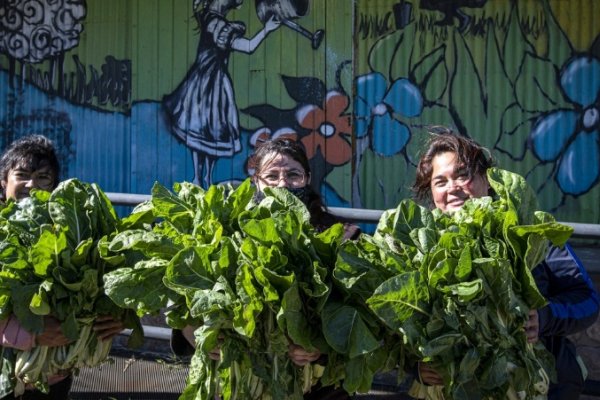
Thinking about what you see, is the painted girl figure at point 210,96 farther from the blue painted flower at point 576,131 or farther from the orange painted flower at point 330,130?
the blue painted flower at point 576,131

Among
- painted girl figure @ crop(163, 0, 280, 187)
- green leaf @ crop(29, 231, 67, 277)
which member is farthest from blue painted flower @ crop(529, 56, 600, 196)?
green leaf @ crop(29, 231, 67, 277)

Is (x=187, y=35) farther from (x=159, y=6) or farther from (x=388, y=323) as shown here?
(x=388, y=323)

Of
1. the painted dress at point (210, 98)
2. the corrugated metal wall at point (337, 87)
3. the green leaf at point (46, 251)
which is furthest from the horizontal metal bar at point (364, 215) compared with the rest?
the painted dress at point (210, 98)

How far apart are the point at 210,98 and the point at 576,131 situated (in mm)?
2968

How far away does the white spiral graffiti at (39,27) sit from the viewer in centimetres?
770

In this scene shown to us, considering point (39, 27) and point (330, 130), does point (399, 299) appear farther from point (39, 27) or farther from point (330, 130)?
point (39, 27)

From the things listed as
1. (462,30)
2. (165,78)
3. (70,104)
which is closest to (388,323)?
(462,30)

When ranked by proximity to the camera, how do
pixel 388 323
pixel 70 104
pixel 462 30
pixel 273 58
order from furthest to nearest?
1. pixel 70 104
2. pixel 273 58
3. pixel 462 30
4. pixel 388 323

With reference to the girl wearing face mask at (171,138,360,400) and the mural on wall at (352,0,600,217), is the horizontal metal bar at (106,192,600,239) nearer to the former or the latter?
the girl wearing face mask at (171,138,360,400)

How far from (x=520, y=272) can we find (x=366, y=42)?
13.5 ft

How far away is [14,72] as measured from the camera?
793cm

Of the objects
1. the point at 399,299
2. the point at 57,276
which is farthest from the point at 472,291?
the point at 57,276

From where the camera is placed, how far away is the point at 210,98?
718 cm

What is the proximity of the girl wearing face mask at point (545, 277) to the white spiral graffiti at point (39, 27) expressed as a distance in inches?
200
